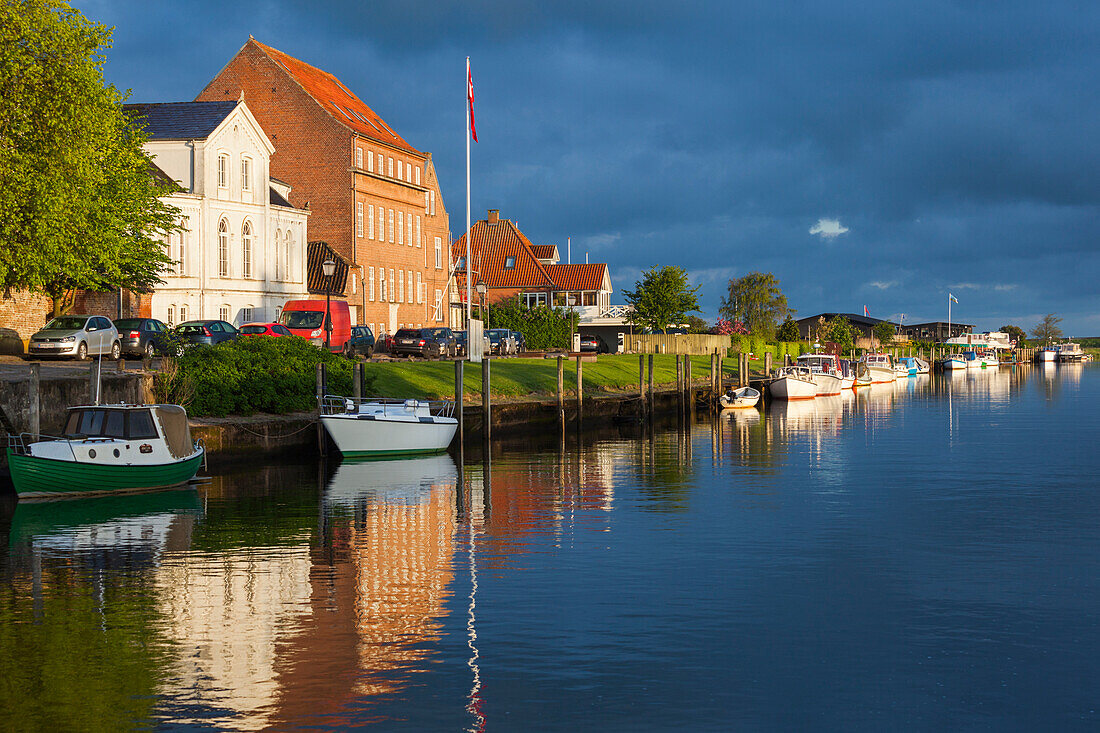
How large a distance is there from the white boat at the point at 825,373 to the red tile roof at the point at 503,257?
33594 mm

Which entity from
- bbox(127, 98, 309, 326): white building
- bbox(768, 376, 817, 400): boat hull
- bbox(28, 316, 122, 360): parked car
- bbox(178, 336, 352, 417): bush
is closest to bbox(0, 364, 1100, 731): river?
bbox(178, 336, 352, 417): bush

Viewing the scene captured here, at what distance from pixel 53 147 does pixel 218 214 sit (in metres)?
27.1

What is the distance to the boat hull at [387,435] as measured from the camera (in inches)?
1623

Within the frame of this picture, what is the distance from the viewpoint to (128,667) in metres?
15.6

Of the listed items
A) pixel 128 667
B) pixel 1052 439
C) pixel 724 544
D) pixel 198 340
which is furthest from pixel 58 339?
pixel 1052 439

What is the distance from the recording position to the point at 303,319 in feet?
191

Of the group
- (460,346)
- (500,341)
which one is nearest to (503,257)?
(500,341)

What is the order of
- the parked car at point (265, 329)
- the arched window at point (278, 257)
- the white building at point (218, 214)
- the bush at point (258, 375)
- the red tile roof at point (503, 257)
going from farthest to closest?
the red tile roof at point (503, 257) < the arched window at point (278, 257) < the white building at point (218, 214) < the parked car at point (265, 329) < the bush at point (258, 375)

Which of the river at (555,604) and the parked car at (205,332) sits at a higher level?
the parked car at (205,332)

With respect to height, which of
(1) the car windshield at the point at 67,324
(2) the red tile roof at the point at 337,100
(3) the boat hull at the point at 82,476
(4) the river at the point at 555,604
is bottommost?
(4) the river at the point at 555,604

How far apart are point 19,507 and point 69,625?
13.5 meters

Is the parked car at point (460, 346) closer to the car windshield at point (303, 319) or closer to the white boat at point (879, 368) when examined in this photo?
the car windshield at point (303, 319)

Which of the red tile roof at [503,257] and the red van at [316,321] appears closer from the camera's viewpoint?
the red van at [316,321]

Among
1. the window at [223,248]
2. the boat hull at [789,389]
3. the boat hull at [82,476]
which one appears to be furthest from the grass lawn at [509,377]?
the window at [223,248]
